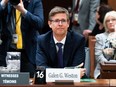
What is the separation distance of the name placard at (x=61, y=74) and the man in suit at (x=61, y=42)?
1107mm

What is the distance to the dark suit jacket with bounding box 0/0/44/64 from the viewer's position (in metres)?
4.70

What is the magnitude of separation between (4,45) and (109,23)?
1.29 m

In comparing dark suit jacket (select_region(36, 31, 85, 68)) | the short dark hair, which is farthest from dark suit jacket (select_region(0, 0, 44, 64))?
the short dark hair

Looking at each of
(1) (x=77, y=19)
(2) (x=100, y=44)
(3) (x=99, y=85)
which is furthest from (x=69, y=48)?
(1) (x=77, y=19)

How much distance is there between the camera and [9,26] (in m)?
4.73

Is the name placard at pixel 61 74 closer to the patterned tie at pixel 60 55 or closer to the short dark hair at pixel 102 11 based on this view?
the patterned tie at pixel 60 55

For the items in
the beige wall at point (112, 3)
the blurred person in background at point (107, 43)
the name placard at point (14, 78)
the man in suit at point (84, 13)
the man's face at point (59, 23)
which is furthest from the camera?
the beige wall at point (112, 3)

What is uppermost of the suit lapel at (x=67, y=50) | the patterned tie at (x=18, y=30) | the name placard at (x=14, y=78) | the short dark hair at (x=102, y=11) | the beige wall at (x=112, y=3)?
the beige wall at (x=112, y=3)

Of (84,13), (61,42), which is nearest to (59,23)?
(61,42)

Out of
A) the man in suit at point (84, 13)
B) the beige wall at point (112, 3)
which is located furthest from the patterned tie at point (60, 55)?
the beige wall at point (112, 3)

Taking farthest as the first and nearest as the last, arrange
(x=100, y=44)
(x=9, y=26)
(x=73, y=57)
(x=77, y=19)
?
(x=77, y=19), (x=100, y=44), (x=9, y=26), (x=73, y=57)

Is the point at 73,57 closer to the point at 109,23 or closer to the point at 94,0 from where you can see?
the point at 109,23

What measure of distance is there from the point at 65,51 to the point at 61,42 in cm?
12

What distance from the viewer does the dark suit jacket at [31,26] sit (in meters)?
4.70
